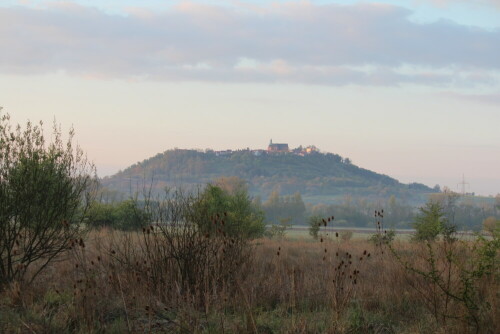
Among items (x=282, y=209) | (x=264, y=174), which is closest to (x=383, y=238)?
(x=282, y=209)

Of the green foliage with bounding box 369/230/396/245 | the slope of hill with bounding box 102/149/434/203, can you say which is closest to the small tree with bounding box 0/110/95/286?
the green foliage with bounding box 369/230/396/245

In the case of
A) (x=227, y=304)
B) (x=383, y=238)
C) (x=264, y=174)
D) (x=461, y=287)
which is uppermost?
(x=264, y=174)

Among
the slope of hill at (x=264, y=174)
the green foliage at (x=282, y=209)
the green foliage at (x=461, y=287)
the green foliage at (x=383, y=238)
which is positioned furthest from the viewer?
the slope of hill at (x=264, y=174)

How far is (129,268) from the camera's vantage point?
8508 mm

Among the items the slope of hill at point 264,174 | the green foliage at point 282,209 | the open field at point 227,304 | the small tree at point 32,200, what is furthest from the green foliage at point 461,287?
the slope of hill at point 264,174

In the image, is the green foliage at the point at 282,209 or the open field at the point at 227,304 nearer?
the open field at the point at 227,304

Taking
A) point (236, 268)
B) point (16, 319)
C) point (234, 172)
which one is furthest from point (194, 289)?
point (234, 172)

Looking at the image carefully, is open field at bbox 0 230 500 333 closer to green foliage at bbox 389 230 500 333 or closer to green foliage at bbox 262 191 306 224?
green foliage at bbox 389 230 500 333

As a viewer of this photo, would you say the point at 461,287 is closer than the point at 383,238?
Yes

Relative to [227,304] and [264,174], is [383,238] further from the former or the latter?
[264,174]

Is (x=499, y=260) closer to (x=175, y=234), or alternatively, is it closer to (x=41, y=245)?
(x=175, y=234)

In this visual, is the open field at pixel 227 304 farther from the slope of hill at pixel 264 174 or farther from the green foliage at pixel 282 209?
the slope of hill at pixel 264 174

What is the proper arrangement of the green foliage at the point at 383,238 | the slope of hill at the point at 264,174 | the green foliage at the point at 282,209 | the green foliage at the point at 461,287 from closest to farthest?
the green foliage at the point at 461,287
the green foliage at the point at 383,238
the green foliage at the point at 282,209
the slope of hill at the point at 264,174

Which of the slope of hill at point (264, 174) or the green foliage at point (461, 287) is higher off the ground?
the slope of hill at point (264, 174)
